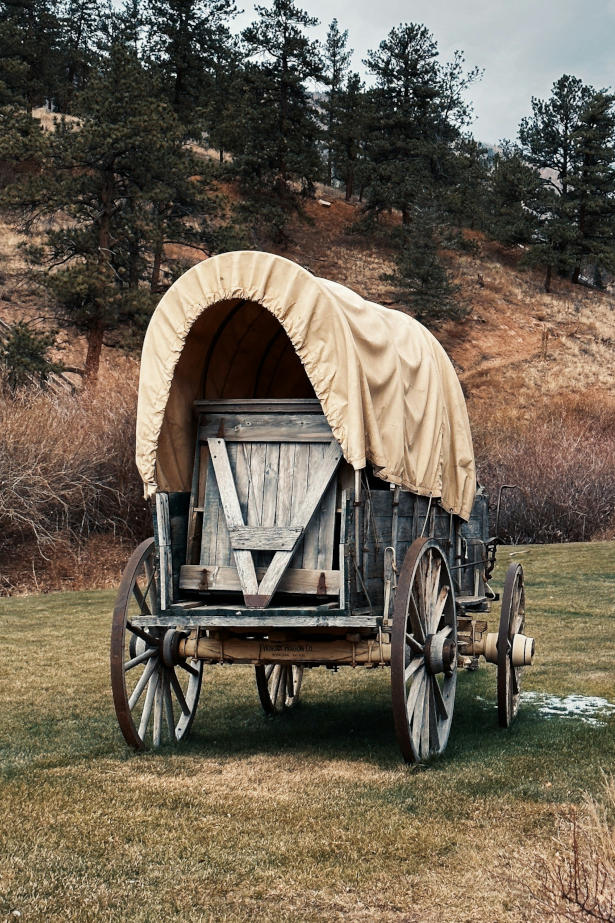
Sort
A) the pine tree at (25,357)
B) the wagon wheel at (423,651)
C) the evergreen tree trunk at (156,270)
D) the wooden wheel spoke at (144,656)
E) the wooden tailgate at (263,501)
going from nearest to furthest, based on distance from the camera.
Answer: the wagon wheel at (423,651) → the wooden tailgate at (263,501) → the wooden wheel spoke at (144,656) → the pine tree at (25,357) → the evergreen tree trunk at (156,270)

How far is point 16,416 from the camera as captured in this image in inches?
832

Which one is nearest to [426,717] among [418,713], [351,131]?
[418,713]

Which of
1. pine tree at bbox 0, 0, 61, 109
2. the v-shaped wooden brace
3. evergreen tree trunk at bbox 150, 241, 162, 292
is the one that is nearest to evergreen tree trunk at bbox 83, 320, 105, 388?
evergreen tree trunk at bbox 150, 241, 162, 292

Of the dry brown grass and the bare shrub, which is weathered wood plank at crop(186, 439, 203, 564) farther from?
the bare shrub

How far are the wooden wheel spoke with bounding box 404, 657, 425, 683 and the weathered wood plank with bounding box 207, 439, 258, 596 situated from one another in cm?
108

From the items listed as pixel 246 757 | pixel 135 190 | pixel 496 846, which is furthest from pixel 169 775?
pixel 135 190

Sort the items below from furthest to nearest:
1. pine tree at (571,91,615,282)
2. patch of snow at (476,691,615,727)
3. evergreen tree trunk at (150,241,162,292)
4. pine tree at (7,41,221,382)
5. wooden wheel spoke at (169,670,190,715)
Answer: pine tree at (571,91,615,282)
evergreen tree trunk at (150,241,162,292)
pine tree at (7,41,221,382)
patch of snow at (476,691,615,727)
wooden wheel spoke at (169,670,190,715)

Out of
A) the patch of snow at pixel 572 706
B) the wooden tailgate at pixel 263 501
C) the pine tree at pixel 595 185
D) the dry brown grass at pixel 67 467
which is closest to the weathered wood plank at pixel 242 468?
the wooden tailgate at pixel 263 501

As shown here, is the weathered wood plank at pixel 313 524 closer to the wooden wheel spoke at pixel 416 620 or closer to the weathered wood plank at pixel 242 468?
the weathered wood plank at pixel 242 468

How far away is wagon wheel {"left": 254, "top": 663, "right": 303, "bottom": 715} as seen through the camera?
26.9 ft

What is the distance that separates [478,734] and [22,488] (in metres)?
15.3

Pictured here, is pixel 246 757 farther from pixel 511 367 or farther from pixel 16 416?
pixel 511 367

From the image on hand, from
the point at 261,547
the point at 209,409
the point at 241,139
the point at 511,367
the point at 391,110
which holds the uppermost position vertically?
the point at 391,110

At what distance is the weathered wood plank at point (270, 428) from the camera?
670 centimetres
